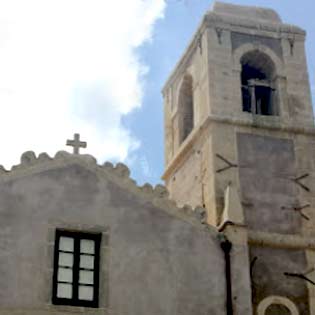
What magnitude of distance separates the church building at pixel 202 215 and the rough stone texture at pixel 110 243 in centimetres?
3

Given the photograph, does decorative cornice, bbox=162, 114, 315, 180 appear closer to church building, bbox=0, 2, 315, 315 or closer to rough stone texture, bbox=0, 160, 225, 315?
church building, bbox=0, 2, 315, 315

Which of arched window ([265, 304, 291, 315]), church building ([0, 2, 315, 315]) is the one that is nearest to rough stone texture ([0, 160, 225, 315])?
church building ([0, 2, 315, 315])

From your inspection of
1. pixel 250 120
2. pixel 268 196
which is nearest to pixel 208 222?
pixel 268 196

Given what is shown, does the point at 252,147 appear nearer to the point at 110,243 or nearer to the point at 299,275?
the point at 299,275

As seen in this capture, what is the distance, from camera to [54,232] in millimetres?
24516

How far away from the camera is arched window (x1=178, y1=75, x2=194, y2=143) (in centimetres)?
3400

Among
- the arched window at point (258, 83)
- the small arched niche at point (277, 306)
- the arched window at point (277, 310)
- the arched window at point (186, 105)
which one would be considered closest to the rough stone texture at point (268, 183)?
the arched window at point (258, 83)

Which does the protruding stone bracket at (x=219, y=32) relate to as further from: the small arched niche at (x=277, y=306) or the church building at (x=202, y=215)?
the small arched niche at (x=277, y=306)

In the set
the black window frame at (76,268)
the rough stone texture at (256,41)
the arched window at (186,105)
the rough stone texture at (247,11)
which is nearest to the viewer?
the black window frame at (76,268)

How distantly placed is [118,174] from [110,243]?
213 centimetres

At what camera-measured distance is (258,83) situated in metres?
32.2

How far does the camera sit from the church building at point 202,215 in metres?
24.2

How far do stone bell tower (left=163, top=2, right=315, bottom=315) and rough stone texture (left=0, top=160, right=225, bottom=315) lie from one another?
1027 mm

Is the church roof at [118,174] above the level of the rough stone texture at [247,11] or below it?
below
